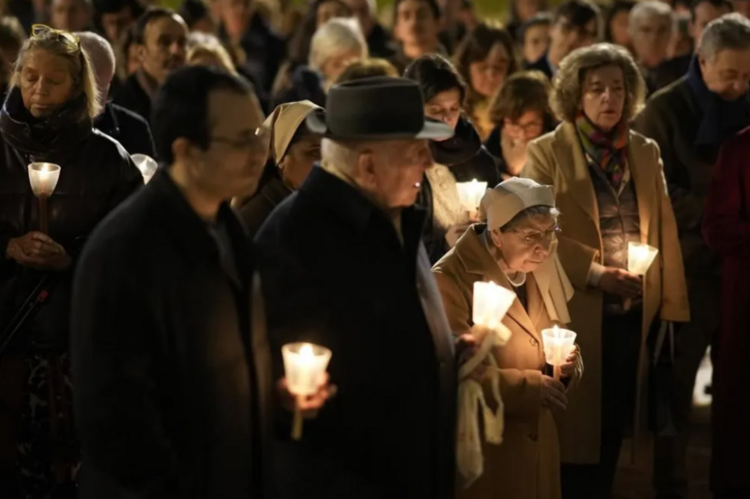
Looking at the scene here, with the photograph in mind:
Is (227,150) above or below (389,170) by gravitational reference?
above

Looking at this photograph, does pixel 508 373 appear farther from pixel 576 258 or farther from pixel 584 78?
pixel 584 78

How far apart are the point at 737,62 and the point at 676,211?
2.45 ft

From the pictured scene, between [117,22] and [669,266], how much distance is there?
4.92 metres

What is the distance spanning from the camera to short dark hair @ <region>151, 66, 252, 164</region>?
3627mm

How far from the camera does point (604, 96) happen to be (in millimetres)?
6453

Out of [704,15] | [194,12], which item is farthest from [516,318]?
[194,12]

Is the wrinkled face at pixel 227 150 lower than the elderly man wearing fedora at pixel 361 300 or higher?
higher

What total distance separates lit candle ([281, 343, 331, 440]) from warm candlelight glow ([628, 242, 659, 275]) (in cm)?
252

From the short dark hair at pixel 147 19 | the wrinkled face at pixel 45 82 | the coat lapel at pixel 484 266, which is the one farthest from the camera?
the short dark hair at pixel 147 19

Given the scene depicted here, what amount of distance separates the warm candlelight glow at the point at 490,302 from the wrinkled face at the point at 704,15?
218 inches

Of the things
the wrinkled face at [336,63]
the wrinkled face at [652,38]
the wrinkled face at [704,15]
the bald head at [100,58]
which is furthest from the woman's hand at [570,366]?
the wrinkled face at [652,38]

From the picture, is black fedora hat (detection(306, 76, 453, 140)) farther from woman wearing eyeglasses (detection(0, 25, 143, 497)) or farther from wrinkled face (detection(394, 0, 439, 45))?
wrinkled face (detection(394, 0, 439, 45))

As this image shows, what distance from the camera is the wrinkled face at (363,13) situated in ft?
40.0

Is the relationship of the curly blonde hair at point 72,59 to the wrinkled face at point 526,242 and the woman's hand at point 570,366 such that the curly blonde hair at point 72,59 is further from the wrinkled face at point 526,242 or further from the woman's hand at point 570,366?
the woman's hand at point 570,366
